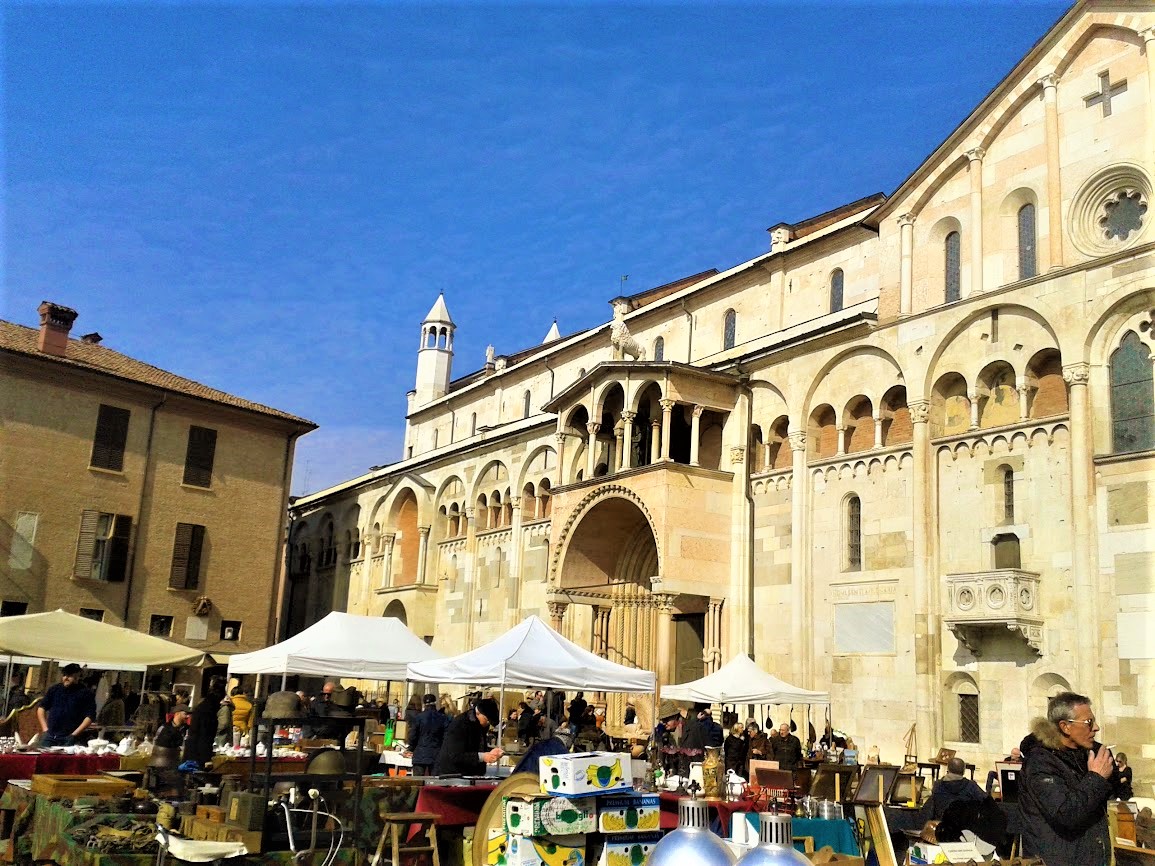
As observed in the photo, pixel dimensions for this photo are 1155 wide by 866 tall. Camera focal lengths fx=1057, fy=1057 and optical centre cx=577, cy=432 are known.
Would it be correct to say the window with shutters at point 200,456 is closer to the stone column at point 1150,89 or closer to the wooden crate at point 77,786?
the wooden crate at point 77,786

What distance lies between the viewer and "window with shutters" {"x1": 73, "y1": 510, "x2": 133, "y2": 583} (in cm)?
3278

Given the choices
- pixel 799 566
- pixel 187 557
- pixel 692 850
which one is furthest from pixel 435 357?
pixel 692 850

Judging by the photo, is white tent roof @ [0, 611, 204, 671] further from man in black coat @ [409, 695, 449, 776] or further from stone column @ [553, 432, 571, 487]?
stone column @ [553, 432, 571, 487]

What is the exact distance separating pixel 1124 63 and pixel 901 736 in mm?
13465

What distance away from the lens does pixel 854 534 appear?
23078 mm

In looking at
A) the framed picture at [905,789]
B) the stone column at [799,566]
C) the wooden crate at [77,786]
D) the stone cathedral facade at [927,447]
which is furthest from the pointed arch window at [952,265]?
the wooden crate at [77,786]

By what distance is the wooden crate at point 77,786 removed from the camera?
370 inches

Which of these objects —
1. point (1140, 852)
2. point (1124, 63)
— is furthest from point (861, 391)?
point (1140, 852)

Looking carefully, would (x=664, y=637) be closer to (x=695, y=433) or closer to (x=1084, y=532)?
(x=695, y=433)

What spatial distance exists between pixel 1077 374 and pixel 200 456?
28.2 metres

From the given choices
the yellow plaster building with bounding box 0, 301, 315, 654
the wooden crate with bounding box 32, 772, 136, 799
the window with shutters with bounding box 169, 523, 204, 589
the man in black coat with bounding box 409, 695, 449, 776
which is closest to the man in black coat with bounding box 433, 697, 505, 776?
the man in black coat with bounding box 409, 695, 449, 776

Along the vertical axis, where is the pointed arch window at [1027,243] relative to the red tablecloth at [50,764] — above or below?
above

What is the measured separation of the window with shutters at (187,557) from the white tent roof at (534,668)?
21765 millimetres

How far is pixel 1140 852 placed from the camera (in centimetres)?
1084
